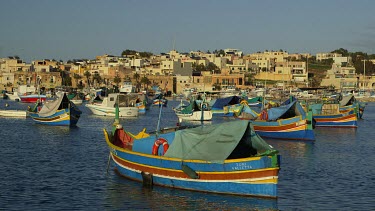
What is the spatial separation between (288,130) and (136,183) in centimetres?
2542

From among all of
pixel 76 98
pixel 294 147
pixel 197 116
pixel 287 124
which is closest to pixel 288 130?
pixel 287 124

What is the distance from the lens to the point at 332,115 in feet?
A: 229

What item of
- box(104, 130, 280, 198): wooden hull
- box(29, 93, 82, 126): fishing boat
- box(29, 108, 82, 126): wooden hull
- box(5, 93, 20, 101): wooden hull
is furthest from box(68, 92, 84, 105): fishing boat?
box(104, 130, 280, 198): wooden hull

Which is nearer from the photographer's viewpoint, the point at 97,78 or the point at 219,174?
the point at 219,174

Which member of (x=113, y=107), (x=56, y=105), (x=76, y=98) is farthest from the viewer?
(x=76, y=98)

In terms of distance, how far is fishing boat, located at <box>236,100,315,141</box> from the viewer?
54.0 m

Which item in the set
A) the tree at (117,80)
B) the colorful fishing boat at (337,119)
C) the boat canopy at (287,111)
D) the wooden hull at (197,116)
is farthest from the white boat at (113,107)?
the tree at (117,80)

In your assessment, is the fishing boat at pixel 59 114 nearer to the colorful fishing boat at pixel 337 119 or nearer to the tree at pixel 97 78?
the colorful fishing boat at pixel 337 119

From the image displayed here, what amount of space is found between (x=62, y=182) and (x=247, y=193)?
962 cm

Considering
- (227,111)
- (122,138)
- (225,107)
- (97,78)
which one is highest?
(97,78)

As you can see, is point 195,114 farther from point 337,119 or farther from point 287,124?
point 287,124

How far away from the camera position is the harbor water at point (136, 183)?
2764cm

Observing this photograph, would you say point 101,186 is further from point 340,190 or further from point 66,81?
point 66,81

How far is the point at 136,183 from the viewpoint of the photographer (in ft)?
103
